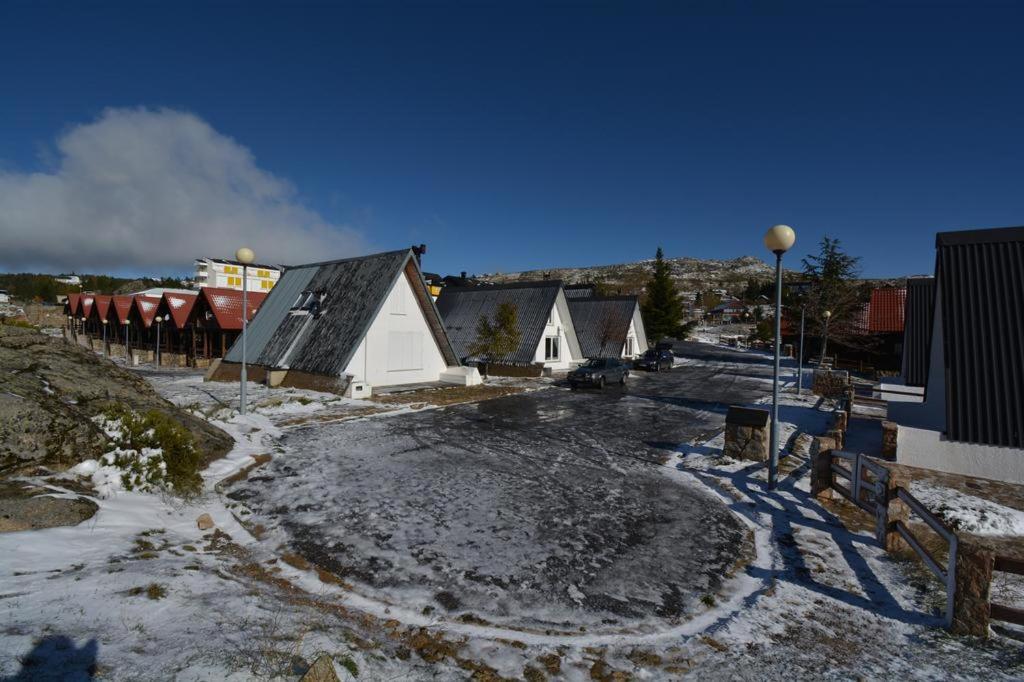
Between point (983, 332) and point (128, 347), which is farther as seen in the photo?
point (128, 347)

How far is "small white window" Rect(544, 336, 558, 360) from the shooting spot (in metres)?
30.6

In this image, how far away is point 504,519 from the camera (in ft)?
23.3

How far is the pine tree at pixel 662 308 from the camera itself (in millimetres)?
49812

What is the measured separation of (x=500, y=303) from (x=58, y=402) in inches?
1034

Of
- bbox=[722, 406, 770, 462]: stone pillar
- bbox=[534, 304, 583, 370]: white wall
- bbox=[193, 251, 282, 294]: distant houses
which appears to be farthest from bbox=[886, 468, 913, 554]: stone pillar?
bbox=[193, 251, 282, 294]: distant houses

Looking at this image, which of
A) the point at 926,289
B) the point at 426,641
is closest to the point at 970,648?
the point at 426,641

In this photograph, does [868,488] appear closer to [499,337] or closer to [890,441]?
[890,441]

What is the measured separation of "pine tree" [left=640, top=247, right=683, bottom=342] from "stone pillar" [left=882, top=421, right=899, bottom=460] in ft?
131

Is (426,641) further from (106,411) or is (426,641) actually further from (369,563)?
(106,411)

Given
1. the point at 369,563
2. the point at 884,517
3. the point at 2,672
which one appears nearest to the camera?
the point at 2,672

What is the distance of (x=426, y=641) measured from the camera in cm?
423

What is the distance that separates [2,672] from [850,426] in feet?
61.9

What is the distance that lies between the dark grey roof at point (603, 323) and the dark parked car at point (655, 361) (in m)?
2.48

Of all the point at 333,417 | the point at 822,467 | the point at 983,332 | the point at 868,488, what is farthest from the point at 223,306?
the point at 983,332
